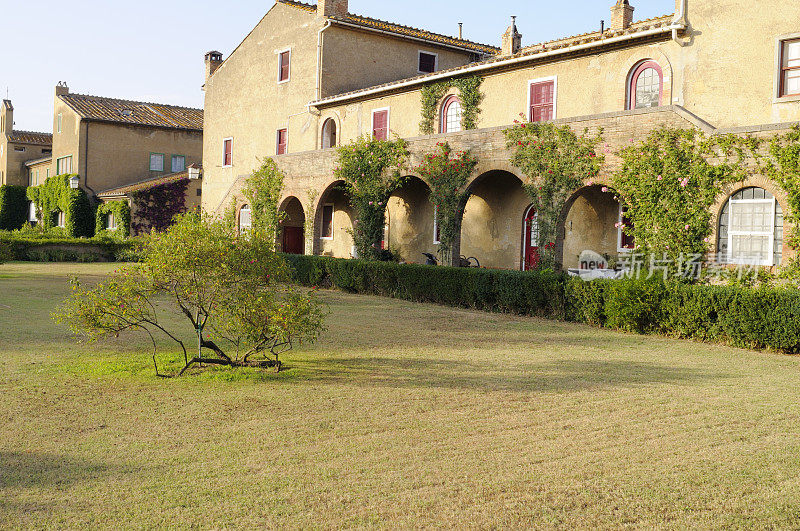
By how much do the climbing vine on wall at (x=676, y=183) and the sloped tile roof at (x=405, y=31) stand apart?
15707mm

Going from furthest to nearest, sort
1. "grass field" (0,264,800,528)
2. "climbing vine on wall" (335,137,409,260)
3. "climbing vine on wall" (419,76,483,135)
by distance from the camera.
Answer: "climbing vine on wall" (419,76,483,135), "climbing vine on wall" (335,137,409,260), "grass field" (0,264,800,528)

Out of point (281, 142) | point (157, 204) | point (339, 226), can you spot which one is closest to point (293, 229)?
point (339, 226)

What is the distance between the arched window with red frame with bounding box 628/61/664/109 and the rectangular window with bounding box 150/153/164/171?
33015 mm

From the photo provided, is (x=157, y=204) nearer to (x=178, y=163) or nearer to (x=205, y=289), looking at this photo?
(x=178, y=163)

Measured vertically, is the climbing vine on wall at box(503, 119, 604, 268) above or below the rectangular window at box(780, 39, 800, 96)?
below

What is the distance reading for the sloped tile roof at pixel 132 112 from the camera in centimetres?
4312

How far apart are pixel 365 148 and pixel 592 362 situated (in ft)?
42.3

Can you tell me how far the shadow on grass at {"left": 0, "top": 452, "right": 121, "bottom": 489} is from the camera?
5.23m

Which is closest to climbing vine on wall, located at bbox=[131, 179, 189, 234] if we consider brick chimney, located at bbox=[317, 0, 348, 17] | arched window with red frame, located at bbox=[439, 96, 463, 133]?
brick chimney, located at bbox=[317, 0, 348, 17]

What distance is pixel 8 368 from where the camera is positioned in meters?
8.99

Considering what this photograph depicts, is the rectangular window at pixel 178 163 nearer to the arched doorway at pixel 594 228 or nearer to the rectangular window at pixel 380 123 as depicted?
the rectangular window at pixel 380 123

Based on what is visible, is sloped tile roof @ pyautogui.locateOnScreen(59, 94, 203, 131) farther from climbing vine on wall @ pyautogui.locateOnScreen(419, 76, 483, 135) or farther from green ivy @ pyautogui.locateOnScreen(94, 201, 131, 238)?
climbing vine on wall @ pyautogui.locateOnScreen(419, 76, 483, 135)

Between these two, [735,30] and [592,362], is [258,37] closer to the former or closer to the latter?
[735,30]

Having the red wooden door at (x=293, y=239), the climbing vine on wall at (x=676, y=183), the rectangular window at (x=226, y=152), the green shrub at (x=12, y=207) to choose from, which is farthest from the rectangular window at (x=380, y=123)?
the green shrub at (x=12, y=207)
